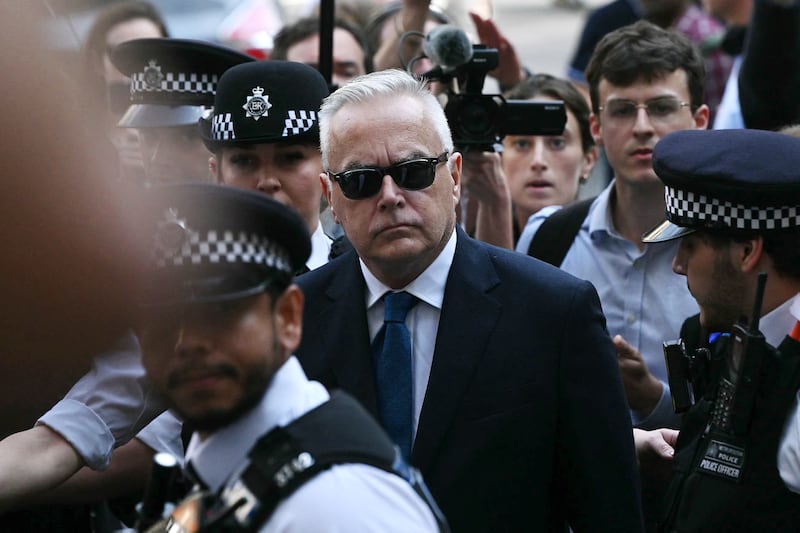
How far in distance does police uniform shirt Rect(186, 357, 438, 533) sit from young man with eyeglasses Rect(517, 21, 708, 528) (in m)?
2.08

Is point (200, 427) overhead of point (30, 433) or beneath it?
overhead

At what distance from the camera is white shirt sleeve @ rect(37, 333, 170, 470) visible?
2.88 meters

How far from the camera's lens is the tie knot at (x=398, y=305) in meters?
2.84

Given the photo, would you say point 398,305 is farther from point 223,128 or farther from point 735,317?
point 223,128

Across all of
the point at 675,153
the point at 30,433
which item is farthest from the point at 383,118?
the point at 30,433

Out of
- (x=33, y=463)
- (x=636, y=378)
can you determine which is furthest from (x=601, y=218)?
(x=33, y=463)

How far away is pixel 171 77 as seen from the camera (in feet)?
14.4

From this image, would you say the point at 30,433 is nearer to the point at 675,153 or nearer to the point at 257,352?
the point at 257,352

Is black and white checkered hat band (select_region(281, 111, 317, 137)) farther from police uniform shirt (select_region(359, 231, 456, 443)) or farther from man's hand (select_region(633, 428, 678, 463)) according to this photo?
man's hand (select_region(633, 428, 678, 463))

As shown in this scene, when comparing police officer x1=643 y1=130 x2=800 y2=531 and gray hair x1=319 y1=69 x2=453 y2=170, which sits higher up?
gray hair x1=319 y1=69 x2=453 y2=170

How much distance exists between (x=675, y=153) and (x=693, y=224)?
0.24 metres

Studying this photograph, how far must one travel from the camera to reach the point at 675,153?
10.6 ft

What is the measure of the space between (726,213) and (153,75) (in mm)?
2445

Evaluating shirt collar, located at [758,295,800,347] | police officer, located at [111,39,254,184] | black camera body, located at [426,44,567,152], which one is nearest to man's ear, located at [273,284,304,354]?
shirt collar, located at [758,295,800,347]
